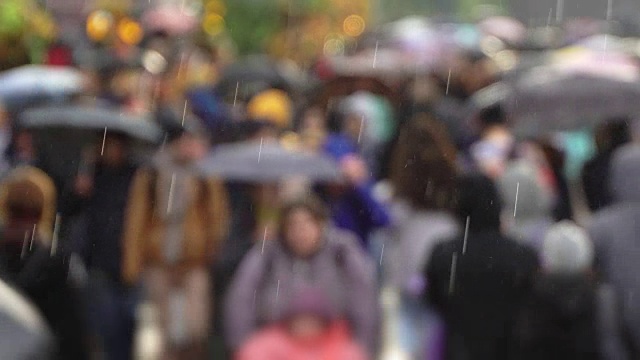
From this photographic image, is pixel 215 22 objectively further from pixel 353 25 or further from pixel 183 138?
pixel 183 138

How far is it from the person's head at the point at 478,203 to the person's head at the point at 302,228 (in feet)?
2.06

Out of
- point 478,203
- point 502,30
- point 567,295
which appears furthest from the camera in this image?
point 502,30

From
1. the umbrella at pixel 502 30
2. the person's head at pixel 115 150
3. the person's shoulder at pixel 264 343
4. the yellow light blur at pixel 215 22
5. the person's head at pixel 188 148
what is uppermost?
the person's head at pixel 188 148

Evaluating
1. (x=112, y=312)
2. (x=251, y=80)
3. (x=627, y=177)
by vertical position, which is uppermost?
(x=627, y=177)

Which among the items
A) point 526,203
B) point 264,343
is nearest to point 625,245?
point 526,203

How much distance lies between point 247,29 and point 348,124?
1995 centimetres

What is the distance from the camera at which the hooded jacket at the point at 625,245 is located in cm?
531

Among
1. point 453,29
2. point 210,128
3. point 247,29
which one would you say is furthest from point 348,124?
point 247,29

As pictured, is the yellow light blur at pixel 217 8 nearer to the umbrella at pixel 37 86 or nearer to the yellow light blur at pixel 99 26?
the yellow light blur at pixel 99 26

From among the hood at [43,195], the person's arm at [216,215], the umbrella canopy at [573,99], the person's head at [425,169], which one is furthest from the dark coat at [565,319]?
the umbrella canopy at [573,99]

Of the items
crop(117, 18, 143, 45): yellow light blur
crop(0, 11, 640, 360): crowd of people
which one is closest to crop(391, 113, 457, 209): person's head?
crop(0, 11, 640, 360): crowd of people

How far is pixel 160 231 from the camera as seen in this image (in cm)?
672

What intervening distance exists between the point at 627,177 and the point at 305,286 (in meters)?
1.44

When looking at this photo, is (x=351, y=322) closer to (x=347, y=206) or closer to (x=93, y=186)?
(x=347, y=206)
